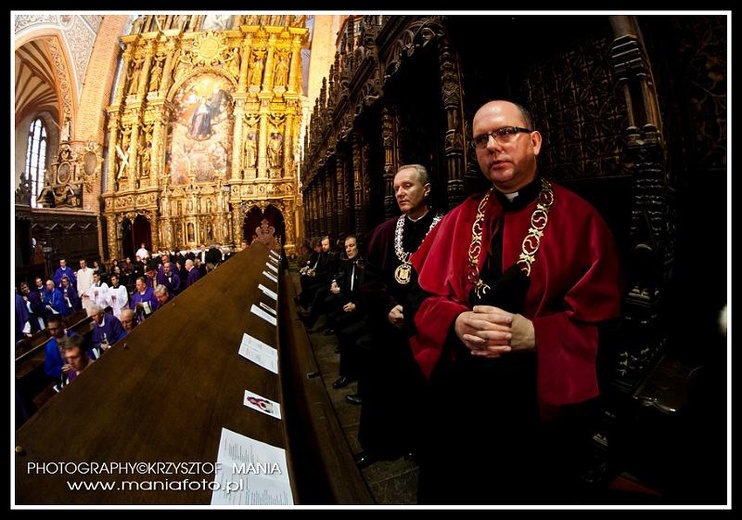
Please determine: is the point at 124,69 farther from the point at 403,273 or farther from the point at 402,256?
the point at 403,273

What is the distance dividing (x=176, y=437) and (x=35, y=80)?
26969mm

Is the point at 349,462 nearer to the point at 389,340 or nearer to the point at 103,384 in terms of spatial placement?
the point at 389,340

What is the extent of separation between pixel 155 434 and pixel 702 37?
2.79m

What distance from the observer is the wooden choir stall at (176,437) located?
804 mm

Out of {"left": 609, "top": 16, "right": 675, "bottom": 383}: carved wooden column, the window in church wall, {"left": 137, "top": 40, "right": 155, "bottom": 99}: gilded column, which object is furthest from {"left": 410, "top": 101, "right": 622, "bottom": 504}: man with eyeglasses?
the window in church wall

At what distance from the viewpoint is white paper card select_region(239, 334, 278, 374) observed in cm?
176

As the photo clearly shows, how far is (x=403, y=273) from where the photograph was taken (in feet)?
6.91

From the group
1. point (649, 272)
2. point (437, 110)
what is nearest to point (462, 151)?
point (649, 272)

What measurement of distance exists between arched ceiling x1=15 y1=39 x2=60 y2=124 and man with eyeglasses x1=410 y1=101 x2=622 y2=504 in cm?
1603

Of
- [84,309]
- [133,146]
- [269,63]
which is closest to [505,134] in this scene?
[84,309]

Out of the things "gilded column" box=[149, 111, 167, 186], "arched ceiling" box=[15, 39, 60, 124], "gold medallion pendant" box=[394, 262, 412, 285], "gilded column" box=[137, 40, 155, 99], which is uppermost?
"gilded column" box=[137, 40, 155, 99]

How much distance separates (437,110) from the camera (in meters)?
3.69

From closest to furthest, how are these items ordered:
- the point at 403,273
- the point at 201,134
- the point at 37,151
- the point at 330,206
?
1. the point at 403,273
2. the point at 330,206
3. the point at 201,134
4. the point at 37,151

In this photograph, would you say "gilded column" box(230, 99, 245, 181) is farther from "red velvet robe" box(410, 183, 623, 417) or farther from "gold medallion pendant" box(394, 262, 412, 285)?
"red velvet robe" box(410, 183, 623, 417)
